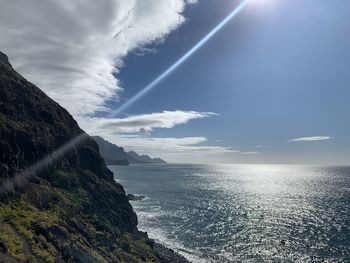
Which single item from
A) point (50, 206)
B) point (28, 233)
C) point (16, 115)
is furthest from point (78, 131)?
point (28, 233)

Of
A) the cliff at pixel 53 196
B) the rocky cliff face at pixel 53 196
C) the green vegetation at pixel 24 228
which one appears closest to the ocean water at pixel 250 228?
the cliff at pixel 53 196

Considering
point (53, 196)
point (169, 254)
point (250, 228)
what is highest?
point (53, 196)

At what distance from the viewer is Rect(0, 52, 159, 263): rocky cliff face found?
4534 cm

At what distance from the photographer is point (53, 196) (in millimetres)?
59750

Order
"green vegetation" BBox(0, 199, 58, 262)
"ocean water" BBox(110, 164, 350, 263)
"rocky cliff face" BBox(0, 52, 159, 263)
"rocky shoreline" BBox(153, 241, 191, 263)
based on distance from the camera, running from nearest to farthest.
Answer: "green vegetation" BBox(0, 199, 58, 262) → "rocky cliff face" BBox(0, 52, 159, 263) → "rocky shoreline" BBox(153, 241, 191, 263) → "ocean water" BBox(110, 164, 350, 263)

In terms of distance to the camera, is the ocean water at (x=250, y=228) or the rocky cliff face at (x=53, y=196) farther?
the ocean water at (x=250, y=228)

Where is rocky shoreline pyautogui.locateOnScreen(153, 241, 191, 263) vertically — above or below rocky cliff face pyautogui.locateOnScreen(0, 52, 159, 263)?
below

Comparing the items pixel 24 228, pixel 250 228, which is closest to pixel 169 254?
pixel 250 228

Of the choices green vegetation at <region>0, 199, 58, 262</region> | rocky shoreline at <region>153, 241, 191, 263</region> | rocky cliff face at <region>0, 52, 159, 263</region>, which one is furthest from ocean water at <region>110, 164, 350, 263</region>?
green vegetation at <region>0, 199, 58, 262</region>

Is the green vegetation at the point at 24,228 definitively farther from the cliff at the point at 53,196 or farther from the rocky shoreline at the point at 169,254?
the rocky shoreline at the point at 169,254

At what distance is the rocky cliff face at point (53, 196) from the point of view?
45.3 metres

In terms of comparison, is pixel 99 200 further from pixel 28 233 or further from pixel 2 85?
pixel 2 85

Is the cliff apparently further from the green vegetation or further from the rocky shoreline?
the rocky shoreline

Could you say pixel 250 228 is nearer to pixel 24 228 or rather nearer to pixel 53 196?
pixel 53 196
